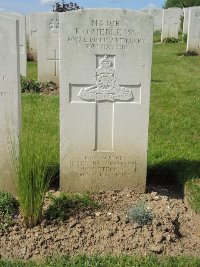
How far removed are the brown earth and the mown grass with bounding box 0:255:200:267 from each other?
0.10m

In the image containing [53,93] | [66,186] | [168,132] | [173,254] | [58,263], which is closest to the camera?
[58,263]

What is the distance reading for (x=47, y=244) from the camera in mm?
3561

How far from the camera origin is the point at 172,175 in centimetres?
501

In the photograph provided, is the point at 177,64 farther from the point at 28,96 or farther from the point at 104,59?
the point at 104,59

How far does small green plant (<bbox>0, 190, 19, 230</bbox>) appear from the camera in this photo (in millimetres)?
3763

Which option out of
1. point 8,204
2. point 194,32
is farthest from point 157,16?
point 8,204

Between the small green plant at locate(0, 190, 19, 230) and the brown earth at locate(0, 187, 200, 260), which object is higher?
the small green plant at locate(0, 190, 19, 230)

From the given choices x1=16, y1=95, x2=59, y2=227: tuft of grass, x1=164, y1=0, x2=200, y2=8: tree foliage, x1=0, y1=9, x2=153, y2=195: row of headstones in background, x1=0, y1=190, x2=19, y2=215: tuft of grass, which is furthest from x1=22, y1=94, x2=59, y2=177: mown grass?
x1=164, y1=0, x2=200, y2=8: tree foliage

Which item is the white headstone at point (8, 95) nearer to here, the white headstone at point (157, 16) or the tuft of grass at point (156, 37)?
the tuft of grass at point (156, 37)

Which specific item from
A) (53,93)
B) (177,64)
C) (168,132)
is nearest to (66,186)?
(168,132)

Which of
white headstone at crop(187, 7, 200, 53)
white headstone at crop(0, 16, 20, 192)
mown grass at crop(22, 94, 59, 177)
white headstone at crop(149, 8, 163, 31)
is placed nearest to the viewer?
white headstone at crop(0, 16, 20, 192)

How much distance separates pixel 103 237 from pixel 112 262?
0.31 m

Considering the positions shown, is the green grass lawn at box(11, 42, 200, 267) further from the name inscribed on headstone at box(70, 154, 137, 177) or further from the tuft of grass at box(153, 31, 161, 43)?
the tuft of grass at box(153, 31, 161, 43)

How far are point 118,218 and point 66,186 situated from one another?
82 centimetres
